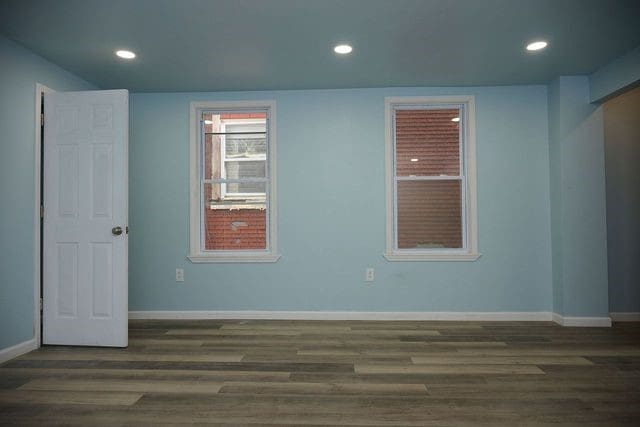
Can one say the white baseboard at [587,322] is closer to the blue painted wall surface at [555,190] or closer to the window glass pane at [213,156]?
the blue painted wall surface at [555,190]

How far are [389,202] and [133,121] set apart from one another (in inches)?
115

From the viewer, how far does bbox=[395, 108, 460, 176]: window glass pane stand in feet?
14.5

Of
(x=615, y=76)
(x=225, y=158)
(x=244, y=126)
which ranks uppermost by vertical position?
(x=615, y=76)

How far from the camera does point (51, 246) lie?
11.3ft

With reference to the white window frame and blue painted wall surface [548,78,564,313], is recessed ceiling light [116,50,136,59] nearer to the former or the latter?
the white window frame

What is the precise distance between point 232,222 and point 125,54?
1917mm

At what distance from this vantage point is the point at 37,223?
3418 mm

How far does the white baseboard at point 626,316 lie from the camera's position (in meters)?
4.29

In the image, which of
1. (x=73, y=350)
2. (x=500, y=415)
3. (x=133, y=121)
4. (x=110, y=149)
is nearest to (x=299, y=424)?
(x=500, y=415)

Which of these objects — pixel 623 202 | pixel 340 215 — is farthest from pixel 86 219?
pixel 623 202

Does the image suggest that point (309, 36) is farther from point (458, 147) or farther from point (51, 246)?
point (51, 246)

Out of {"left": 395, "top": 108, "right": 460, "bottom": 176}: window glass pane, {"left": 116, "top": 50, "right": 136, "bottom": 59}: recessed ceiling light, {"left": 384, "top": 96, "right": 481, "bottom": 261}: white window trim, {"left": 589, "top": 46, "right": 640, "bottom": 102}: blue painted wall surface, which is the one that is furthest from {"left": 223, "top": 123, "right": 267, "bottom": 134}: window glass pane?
{"left": 589, "top": 46, "right": 640, "bottom": 102}: blue painted wall surface

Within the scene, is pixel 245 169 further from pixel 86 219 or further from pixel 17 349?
pixel 17 349

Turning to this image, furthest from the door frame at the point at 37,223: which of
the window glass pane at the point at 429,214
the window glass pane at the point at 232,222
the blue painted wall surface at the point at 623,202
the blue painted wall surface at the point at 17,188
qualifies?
the blue painted wall surface at the point at 623,202
